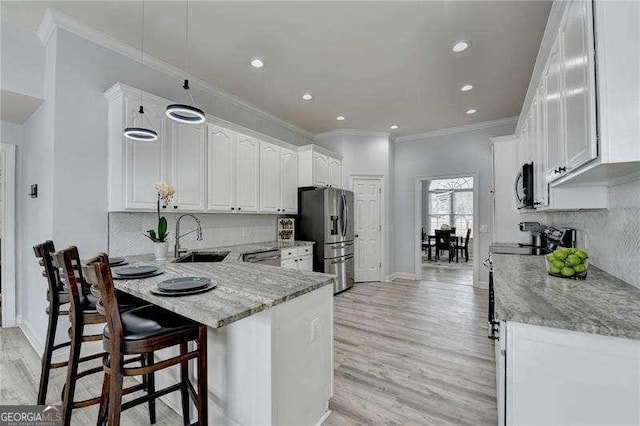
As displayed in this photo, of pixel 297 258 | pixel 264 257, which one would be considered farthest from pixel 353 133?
pixel 264 257

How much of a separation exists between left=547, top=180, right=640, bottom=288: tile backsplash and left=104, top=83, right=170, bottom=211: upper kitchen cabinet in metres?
3.59

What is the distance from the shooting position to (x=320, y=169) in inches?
199

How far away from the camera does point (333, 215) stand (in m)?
4.83

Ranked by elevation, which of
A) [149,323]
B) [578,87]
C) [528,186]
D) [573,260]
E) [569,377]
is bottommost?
[569,377]

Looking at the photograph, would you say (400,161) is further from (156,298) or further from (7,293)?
(7,293)

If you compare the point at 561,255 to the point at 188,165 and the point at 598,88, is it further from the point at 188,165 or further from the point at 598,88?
the point at 188,165

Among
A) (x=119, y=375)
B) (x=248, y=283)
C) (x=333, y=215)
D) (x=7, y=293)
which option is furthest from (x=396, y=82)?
(x=7, y=293)

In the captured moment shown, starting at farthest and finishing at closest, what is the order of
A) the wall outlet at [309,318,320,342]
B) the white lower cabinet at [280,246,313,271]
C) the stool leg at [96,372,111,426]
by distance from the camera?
the white lower cabinet at [280,246,313,271]
the wall outlet at [309,318,320,342]
the stool leg at [96,372,111,426]

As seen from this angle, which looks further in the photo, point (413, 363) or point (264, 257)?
point (264, 257)

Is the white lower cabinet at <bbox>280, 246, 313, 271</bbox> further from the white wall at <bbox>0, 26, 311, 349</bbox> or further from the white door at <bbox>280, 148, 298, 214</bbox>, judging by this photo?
the white wall at <bbox>0, 26, 311, 349</bbox>

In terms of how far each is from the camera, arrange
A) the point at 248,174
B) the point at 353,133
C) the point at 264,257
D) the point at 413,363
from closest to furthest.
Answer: the point at 413,363
the point at 264,257
the point at 248,174
the point at 353,133

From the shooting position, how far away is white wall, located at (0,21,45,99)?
8.31 ft

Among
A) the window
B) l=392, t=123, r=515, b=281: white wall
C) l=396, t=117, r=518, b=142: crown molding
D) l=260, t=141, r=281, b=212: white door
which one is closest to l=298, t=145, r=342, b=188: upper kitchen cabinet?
l=260, t=141, r=281, b=212: white door

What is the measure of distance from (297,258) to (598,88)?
146 inches
